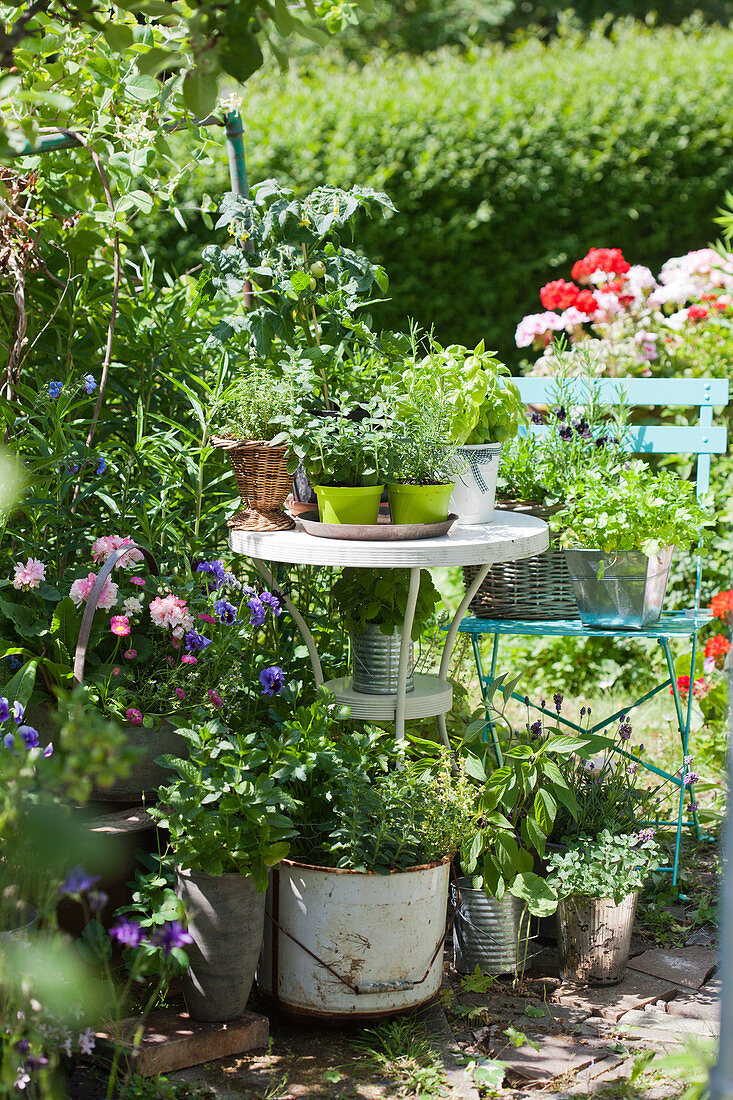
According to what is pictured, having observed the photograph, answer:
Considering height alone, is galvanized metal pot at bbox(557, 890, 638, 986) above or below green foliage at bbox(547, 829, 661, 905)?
below

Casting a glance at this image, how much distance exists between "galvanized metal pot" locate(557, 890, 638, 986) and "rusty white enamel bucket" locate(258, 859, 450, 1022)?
45 cm

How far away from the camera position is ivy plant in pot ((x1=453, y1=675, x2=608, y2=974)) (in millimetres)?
2441

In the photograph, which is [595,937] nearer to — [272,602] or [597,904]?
[597,904]

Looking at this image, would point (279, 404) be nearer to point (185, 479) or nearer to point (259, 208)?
point (185, 479)

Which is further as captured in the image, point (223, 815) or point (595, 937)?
point (595, 937)

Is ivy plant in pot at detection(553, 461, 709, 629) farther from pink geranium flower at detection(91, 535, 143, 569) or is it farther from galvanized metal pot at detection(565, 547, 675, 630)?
pink geranium flower at detection(91, 535, 143, 569)

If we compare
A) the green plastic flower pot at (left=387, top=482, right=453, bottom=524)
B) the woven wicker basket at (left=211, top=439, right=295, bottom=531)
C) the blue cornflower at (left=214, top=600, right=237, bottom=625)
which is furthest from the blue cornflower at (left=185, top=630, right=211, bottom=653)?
the green plastic flower pot at (left=387, top=482, right=453, bottom=524)

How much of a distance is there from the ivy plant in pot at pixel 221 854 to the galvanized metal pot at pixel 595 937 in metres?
0.82

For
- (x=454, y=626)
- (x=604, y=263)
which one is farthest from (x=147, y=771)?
(x=604, y=263)

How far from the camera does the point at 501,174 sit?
5.61 m

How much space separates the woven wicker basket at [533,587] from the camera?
307 cm

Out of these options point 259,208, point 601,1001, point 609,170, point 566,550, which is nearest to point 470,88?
point 609,170

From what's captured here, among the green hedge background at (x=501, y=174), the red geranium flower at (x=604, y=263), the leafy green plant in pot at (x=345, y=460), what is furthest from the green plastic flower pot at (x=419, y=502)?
the green hedge background at (x=501, y=174)

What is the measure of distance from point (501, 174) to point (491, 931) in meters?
4.31
